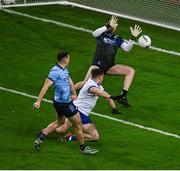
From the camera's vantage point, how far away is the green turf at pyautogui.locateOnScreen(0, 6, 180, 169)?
16.6 meters

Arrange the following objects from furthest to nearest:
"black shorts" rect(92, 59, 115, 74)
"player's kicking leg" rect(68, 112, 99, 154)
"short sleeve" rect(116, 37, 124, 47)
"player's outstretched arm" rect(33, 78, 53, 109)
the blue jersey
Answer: "black shorts" rect(92, 59, 115, 74)
"short sleeve" rect(116, 37, 124, 47)
the blue jersey
"player's kicking leg" rect(68, 112, 99, 154)
"player's outstretched arm" rect(33, 78, 53, 109)

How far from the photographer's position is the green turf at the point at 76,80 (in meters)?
16.6

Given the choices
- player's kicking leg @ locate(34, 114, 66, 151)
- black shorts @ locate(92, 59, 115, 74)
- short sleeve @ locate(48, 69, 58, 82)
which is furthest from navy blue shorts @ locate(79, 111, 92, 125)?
black shorts @ locate(92, 59, 115, 74)

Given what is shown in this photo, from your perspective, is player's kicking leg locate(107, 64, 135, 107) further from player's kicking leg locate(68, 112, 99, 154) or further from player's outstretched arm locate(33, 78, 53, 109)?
player's outstretched arm locate(33, 78, 53, 109)

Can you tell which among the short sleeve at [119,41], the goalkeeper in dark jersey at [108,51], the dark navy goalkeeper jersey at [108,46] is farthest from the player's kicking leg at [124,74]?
the short sleeve at [119,41]

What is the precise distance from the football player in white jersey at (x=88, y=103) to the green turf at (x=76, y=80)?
27 cm

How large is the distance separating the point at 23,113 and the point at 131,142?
307cm

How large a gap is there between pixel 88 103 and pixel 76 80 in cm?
473

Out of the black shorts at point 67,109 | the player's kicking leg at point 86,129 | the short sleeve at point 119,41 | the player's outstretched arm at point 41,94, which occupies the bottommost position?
the player's kicking leg at point 86,129

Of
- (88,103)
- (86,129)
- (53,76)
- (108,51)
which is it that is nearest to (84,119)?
(86,129)

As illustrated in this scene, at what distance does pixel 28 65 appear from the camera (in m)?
23.2

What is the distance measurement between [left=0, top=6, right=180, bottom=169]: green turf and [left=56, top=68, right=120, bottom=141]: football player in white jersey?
27 cm

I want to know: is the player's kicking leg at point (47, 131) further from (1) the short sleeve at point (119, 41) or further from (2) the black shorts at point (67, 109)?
(1) the short sleeve at point (119, 41)

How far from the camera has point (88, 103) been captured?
17.5 m
